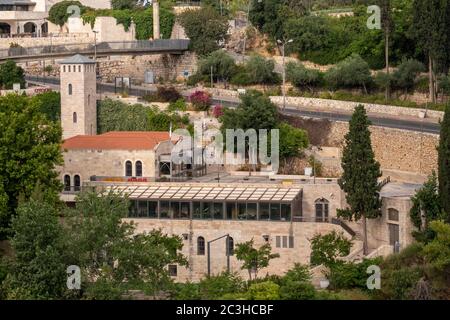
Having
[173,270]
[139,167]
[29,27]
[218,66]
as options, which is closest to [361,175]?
[173,270]

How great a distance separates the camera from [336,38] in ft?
234

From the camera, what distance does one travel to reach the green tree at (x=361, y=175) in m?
50.5

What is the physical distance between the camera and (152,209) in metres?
52.7

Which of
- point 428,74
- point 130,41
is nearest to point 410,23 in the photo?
point 428,74

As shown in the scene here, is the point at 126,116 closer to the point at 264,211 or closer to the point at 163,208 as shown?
the point at 163,208

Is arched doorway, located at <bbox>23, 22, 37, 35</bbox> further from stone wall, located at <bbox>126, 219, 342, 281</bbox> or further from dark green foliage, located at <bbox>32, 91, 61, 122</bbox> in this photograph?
stone wall, located at <bbox>126, 219, 342, 281</bbox>

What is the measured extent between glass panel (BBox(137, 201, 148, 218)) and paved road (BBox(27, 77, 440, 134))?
1149 centimetres

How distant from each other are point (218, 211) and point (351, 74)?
16.7 m

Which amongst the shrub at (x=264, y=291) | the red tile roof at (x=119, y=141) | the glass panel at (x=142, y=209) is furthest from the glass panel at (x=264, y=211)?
the shrub at (x=264, y=291)

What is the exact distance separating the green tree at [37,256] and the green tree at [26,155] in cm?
485

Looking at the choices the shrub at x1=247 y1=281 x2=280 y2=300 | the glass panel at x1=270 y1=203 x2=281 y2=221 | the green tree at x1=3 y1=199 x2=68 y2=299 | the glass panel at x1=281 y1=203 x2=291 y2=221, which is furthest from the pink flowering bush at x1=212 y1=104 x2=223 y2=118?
the shrub at x1=247 y1=281 x2=280 y2=300

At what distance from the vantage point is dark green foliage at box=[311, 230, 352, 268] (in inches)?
1939

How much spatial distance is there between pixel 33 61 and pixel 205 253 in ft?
76.3
